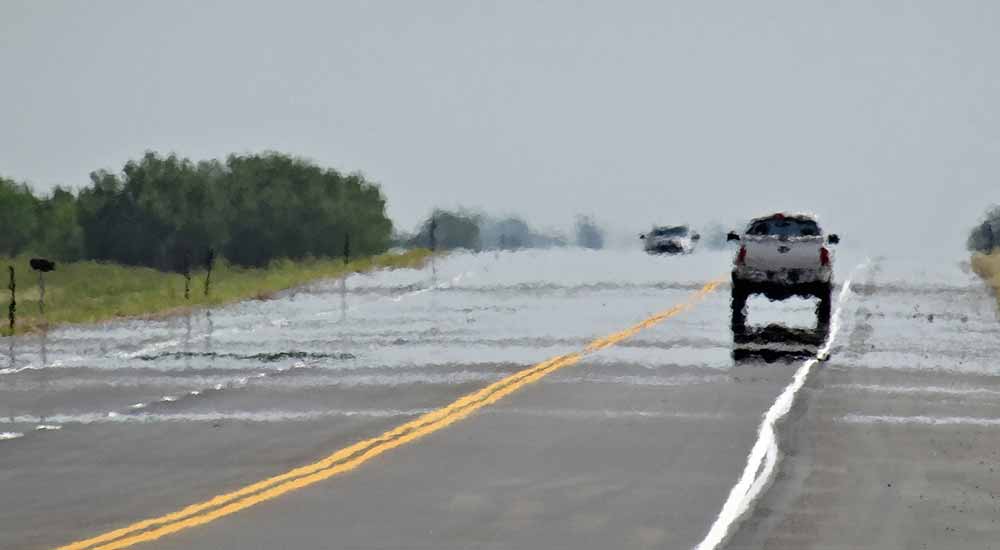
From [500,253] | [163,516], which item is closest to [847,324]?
[163,516]

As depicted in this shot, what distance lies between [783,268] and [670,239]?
56.5 meters

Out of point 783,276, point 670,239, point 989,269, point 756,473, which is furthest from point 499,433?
point 670,239

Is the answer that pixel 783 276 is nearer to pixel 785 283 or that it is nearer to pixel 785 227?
pixel 785 283

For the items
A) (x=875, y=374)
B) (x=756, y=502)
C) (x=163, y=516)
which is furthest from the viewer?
(x=875, y=374)

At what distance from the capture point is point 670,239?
3858 inches

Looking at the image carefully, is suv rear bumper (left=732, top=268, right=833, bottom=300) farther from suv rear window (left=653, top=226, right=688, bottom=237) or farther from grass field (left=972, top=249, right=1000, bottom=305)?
suv rear window (left=653, top=226, right=688, bottom=237)

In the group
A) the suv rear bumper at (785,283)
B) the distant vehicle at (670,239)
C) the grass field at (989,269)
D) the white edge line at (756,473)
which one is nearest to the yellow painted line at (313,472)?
the white edge line at (756,473)

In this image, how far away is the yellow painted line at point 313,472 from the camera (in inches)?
529

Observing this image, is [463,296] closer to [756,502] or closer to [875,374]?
[875,374]

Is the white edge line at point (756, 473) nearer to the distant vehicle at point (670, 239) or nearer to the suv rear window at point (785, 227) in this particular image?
the suv rear window at point (785, 227)

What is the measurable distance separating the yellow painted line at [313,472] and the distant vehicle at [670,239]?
68.3 m

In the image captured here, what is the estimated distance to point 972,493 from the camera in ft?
54.0

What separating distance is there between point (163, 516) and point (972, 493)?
236 inches

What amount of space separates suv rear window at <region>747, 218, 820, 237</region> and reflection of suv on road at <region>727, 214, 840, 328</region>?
37 mm
